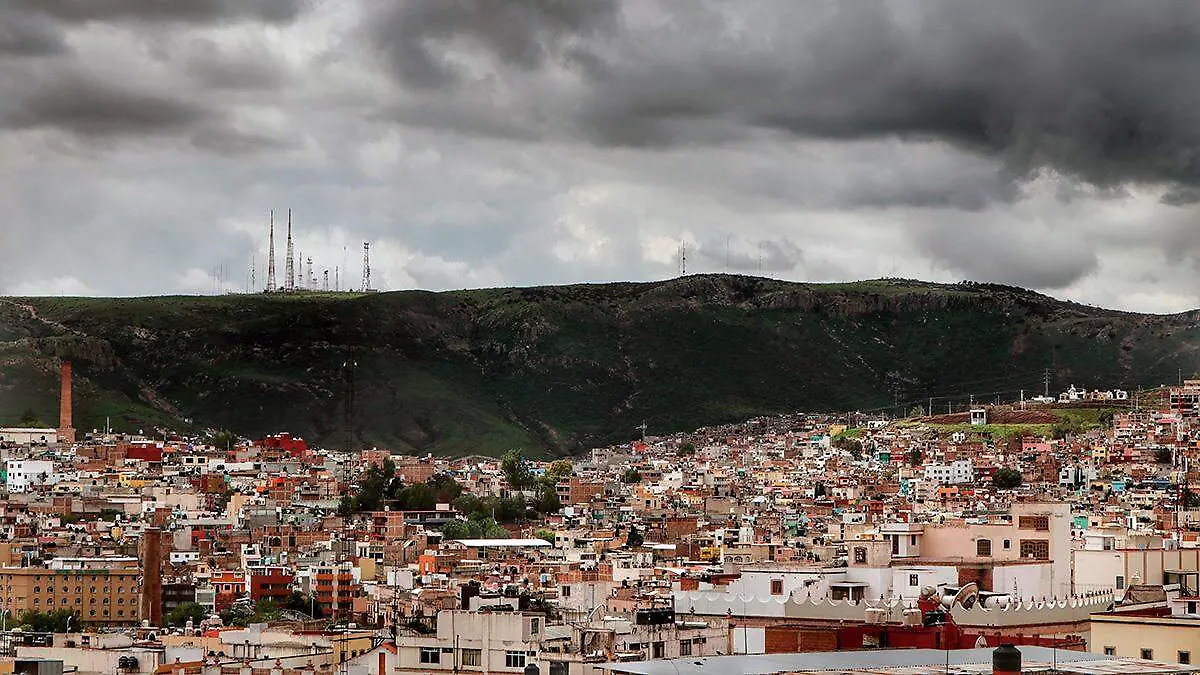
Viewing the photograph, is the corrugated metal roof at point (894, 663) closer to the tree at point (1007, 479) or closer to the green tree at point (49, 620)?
the green tree at point (49, 620)

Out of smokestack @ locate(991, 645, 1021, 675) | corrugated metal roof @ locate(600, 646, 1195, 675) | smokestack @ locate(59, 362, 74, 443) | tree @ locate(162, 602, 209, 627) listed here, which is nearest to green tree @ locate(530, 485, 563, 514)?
smokestack @ locate(59, 362, 74, 443)

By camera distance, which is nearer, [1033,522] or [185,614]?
[1033,522]

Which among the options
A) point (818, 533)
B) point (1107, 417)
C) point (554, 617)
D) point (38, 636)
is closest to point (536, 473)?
point (1107, 417)

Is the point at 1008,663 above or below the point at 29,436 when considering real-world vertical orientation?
below

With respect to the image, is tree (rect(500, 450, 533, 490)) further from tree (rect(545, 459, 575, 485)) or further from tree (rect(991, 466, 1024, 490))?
tree (rect(991, 466, 1024, 490))

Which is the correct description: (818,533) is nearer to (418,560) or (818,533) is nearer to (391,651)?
(418,560)

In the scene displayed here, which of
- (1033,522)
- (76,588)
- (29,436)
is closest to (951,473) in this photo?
(29,436)

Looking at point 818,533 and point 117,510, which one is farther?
point 117,510

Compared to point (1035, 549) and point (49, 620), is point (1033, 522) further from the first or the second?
point (49, 620)
